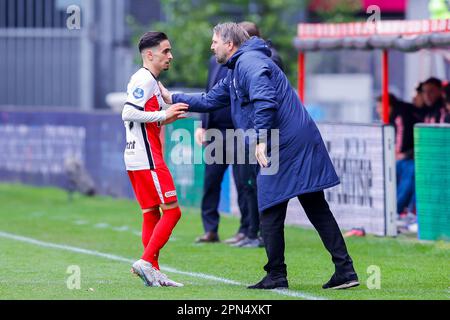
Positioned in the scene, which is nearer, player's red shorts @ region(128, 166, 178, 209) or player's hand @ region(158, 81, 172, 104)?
player's red shorts @ region(128, 166, 178, 209)

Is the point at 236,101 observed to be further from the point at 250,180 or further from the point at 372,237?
the point at 372,237

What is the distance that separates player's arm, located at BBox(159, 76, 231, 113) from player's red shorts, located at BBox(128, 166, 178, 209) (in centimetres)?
54

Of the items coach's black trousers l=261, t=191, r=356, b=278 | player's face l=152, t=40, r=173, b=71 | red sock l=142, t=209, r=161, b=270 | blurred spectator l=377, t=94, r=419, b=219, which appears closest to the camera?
coach's black trousers l=261, t=191, r=356, b=278

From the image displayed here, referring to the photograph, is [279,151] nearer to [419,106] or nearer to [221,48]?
[221,48]

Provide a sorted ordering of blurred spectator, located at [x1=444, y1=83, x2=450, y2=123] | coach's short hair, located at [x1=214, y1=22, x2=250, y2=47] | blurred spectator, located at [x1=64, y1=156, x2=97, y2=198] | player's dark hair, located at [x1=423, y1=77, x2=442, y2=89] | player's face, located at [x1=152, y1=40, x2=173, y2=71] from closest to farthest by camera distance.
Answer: coach's short hair, located at [x1=214, y1=22, x2=250, y2=47] → player's face, located at [x1=152, y1=40, x2=173, y2=71] → blurred spectator, located at [x1=444, y1=83, x2=450, y2=123] → player's dark hair, located at [x1=423, y1=77, x2=442, y2=89] → blurred spectator, located at [x1=64, y1=156, x2=97, y2=198]

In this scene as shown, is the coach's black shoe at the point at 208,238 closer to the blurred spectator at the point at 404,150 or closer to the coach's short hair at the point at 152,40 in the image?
the blurred spectator at the point at 404,150

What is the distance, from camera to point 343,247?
9.45 meters

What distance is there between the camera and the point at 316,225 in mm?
9484

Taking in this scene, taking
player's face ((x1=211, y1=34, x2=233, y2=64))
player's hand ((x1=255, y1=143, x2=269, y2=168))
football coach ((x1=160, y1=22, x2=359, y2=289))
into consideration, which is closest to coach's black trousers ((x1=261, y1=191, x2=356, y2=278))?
football coach ((x1=160, y1=22, x2=359, y2=289))

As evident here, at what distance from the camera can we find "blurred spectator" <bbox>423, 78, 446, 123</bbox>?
15.4 m

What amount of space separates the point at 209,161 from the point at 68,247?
1.74 metres

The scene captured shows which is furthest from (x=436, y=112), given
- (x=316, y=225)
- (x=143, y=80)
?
(x=143, y=80)

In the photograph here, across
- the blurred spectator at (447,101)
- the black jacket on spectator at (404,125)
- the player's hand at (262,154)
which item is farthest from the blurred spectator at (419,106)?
the player's hand at (262,154)

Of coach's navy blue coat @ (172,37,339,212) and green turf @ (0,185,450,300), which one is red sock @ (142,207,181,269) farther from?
coach's navy blue coat @ (172,37,339,212)
